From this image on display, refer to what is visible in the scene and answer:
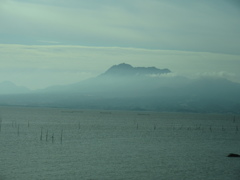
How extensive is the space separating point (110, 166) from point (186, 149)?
114 feet

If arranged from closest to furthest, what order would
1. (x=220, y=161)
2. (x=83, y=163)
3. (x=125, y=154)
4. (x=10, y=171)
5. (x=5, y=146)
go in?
(x=10, y=171) < (x=83, y=163) < (x=220, y=161) < (x=125, y=154) < (x=5, y=146)

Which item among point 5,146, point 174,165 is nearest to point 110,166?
point 174,165

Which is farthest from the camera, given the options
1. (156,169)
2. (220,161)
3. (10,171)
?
(220,161)

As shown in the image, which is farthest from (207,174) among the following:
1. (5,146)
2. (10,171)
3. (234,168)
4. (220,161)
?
(5,146)

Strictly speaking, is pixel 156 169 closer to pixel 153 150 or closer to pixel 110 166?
pixel 110 166

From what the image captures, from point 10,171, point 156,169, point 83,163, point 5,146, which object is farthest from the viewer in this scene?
point 5,146

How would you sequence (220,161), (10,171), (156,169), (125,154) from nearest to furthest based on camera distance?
1. (10,171)
2. (156,169)
3. (220,161)
4. (125,154)

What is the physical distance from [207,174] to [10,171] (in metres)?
29.8

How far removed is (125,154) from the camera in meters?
82.0

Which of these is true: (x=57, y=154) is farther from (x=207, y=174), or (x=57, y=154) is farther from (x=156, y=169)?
(x=207, y=174)

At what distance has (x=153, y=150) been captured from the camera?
299 ft

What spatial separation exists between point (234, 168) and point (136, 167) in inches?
654

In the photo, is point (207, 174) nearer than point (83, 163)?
Yes

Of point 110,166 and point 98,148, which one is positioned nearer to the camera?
point 110,166
